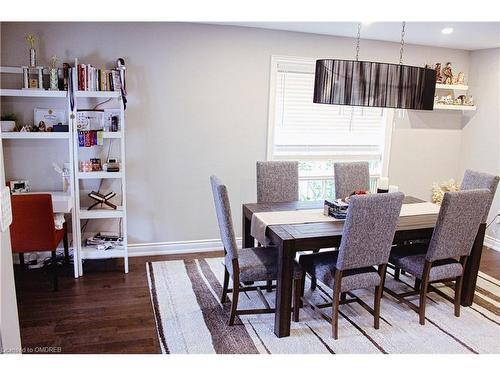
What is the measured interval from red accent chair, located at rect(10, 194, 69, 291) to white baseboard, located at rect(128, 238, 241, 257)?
1.00 metres

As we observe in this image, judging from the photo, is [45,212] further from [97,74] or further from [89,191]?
[97,74]

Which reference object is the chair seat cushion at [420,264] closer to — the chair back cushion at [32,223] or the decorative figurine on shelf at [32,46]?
the chair back cushion at [32,223]

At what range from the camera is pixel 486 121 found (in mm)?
5039

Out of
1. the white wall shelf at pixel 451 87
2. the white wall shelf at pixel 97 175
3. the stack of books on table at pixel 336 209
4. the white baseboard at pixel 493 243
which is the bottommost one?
the white baseboard at pixel 493 243

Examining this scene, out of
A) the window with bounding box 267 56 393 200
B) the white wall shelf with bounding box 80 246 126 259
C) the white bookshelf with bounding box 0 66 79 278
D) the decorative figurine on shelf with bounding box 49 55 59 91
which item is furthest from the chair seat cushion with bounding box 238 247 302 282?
the decorative figurine on shelf with bounding box 49 55 59 91

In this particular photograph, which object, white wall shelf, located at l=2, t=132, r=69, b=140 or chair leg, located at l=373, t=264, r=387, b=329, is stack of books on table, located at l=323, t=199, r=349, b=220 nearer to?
chair leg, located at l=373, t=264, r=387, b=329

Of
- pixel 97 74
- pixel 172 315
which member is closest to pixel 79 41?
pixel 97 74

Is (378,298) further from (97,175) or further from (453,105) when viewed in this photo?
(453,105)

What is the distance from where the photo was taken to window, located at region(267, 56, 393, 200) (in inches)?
180

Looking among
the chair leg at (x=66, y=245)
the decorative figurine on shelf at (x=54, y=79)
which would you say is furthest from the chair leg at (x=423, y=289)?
the decorative figurine on shelf at (x=54, y=79)

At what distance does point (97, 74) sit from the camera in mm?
3668

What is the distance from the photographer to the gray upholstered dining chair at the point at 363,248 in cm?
268

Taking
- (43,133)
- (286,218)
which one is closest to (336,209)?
(286,218)

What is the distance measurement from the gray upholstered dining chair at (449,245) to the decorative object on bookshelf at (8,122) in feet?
11.3
